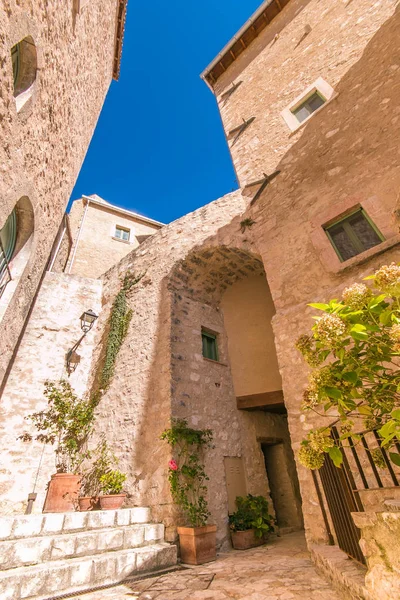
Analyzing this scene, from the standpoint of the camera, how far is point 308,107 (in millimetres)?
7016

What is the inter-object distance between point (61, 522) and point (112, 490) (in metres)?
1.53

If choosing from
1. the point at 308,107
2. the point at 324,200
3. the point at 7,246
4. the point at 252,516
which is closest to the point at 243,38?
the point at 308,107

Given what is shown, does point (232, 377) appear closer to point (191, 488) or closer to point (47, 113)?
point (191, 488)

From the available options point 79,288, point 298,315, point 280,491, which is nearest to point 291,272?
point 298,315

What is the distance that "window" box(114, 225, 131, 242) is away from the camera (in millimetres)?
14136

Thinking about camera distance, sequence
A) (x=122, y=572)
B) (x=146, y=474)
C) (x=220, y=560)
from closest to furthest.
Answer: (x=122, y=572)
(x=220, y=560)
(x=146, y=474)

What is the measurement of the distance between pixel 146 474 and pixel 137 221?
12.2 m

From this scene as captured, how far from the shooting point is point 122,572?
3.66 meters

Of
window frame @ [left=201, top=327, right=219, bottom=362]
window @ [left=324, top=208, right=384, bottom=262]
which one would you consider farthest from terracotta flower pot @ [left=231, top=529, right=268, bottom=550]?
window @ [left=324, top=208, right=384, bottom=262]

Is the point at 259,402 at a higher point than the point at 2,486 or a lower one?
higher

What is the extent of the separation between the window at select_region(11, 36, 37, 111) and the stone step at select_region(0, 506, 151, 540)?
199 inches

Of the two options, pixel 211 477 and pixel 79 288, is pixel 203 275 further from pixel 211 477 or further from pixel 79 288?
pixel 211 477

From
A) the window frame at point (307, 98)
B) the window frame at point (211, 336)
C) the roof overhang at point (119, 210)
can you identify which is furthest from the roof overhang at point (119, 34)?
the window frame at point (211, 336)

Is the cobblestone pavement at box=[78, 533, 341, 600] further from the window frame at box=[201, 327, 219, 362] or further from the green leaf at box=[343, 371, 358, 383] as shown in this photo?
the window frame at box=[201, 327, 219, 362]
